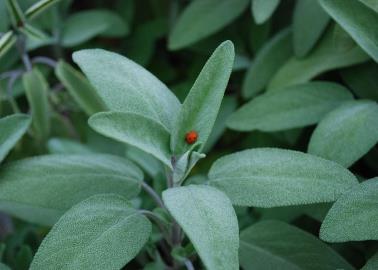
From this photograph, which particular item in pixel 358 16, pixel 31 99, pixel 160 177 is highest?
pixel 358 16

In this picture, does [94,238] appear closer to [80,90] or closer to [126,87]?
[126,87]

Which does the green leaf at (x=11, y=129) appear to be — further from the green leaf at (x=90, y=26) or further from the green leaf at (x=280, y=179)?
the green leaf at (x=90, y=26)

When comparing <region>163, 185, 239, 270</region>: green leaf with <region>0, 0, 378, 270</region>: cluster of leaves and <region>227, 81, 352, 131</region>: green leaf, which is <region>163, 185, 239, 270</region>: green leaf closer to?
<region>0, 0, 378, 270</region>: cluster of leaves

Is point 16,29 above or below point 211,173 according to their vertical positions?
above

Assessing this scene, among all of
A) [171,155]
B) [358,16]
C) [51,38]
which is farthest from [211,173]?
[51,38]

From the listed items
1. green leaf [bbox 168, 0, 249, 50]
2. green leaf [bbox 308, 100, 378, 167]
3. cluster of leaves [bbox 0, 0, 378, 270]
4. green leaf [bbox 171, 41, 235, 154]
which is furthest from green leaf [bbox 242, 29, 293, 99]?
green leaf [bbox 171, 41, 235, 154]

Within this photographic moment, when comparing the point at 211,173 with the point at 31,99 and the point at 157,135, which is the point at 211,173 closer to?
the point at 157,135

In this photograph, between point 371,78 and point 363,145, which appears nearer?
point 363,145

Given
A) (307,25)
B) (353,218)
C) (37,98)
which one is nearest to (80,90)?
(37,98)

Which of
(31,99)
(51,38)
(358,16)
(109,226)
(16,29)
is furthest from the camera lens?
(51,38)
